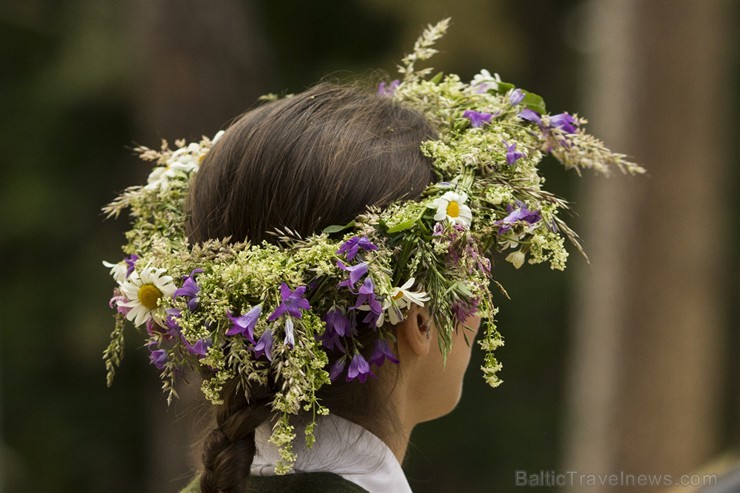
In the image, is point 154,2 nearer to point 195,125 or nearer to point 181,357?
point 195,125

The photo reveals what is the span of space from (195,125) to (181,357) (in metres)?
4.11

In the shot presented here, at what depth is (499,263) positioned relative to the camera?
27.0 feet

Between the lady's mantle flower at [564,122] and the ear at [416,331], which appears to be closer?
the ear at [416,331]

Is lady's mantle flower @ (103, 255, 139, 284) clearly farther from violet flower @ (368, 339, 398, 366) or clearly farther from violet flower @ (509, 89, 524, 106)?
violet flower @ (509, 89, 524, 106)

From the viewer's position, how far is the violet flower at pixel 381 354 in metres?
1.66

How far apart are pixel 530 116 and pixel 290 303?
0.79m

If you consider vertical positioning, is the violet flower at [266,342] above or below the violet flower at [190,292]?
below

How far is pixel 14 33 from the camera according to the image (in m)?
9.18

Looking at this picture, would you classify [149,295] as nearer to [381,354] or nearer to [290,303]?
[290,303]

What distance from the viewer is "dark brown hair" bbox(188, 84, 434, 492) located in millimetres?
1654

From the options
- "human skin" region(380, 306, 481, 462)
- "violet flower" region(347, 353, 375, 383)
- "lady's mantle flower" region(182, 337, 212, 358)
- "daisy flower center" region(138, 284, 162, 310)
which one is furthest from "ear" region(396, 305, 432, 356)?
"daisy flower center" region(138, 284, 162, 310)

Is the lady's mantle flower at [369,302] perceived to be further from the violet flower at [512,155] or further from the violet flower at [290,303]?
the violet flower at [512,155]

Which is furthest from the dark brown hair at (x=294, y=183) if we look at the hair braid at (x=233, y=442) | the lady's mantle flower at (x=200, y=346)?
the lady's mantle flower at (x=200, y=346)

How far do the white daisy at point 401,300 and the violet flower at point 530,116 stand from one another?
2.00 ft
